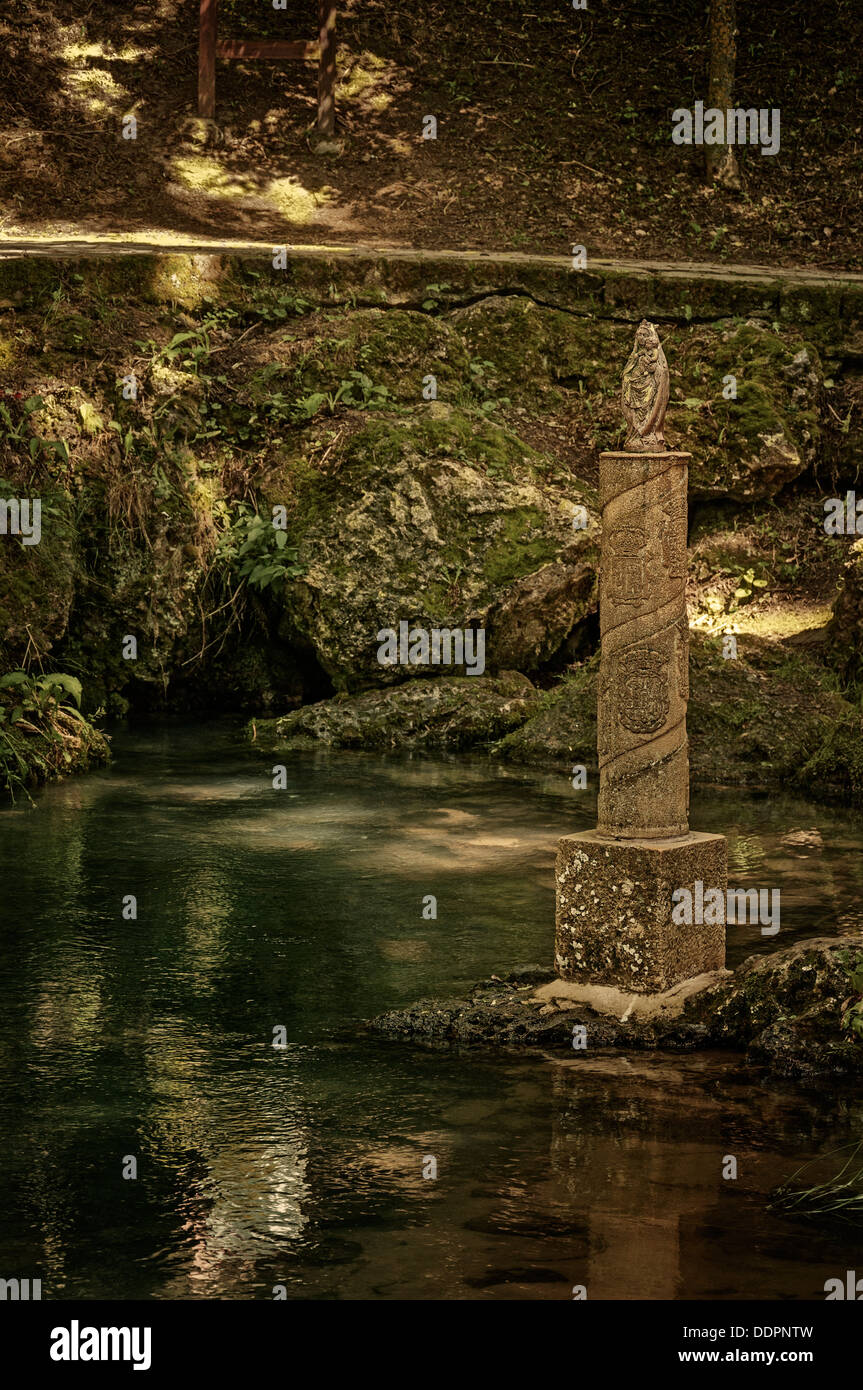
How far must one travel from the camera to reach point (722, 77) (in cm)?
2095

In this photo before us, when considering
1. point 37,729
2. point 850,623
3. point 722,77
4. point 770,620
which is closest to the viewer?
point 37,729

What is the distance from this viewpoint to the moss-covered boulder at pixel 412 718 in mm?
14867

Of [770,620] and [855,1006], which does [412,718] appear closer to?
[770,620]

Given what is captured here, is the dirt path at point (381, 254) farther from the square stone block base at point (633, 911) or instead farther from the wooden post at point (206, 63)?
the square stone block base at point (633, 911)

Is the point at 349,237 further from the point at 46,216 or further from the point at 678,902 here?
the point at 678,902

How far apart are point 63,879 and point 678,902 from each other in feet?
14.0

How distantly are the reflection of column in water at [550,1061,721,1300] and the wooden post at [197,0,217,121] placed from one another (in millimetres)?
17245

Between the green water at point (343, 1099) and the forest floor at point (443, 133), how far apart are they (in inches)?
412

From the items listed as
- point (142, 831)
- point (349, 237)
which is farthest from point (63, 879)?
point (349, 237)

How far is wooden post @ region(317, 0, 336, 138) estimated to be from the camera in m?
20.9

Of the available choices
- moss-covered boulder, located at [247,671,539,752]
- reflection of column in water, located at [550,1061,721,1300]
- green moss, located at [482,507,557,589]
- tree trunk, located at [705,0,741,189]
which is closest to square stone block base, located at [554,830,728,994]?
reflection of column in water, located at [550,1061,721,1300]

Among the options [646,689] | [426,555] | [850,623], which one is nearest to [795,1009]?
[646,689]

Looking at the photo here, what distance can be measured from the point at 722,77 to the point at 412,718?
1056 cm

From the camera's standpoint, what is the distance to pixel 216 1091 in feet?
22.7
